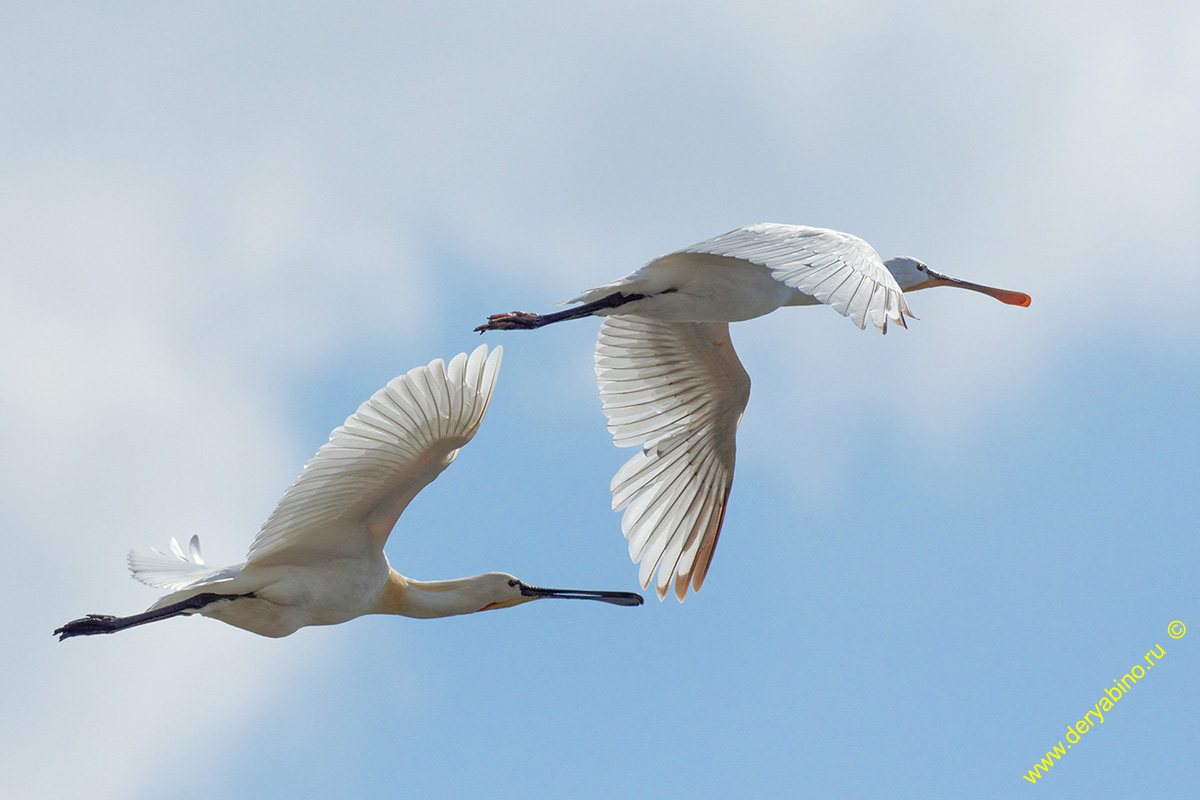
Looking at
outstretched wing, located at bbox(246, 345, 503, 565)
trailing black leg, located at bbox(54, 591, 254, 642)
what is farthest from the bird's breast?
trailing black leg, located at bbox(54, 591, 254, 642)

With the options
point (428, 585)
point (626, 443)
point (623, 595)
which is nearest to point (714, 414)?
point (626, 443)

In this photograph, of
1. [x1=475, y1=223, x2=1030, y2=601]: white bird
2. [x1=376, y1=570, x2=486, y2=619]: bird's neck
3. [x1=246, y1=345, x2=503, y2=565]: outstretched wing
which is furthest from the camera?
[x1=475, y1=223, x2=1030, y2=601]: white bird

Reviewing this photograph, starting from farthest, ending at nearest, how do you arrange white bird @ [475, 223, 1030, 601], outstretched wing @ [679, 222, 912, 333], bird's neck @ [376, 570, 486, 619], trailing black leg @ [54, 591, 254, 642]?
white bird @ [475, 223, 1030, 601]
bird's neck @ [376, 570, 486, 619]
trailing black leg @ [54, 591, 254, 642]
outstretched wing @ [679, 222, 912, 333]

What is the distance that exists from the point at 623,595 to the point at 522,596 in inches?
37.5

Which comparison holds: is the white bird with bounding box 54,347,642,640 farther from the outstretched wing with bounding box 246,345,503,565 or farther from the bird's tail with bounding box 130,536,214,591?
the bird's tail with bounding box 130,536,214,591

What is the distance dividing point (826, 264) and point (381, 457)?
3218mm

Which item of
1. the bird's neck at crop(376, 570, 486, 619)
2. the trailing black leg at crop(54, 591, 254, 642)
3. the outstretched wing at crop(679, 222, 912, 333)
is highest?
the outstretched wing at crop(679, 222, 912, 333)

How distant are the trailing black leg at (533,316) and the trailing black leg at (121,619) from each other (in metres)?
2.56

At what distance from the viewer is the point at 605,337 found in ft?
45.9

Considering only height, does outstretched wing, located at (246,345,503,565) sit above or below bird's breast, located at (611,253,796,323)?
below

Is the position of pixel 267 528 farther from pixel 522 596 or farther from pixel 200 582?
pixel 522 596

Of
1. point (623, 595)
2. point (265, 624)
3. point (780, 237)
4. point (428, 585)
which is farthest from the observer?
point (623, 595)

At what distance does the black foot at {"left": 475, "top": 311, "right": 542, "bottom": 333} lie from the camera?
11.1 meters

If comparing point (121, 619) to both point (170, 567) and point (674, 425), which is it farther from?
point (674, 425)
